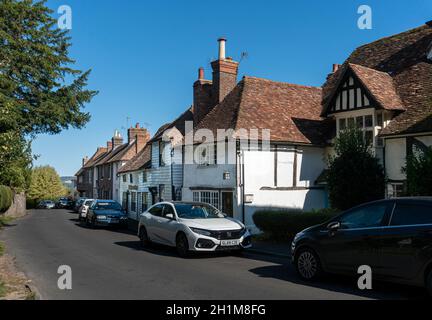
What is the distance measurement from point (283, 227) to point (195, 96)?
12.4m

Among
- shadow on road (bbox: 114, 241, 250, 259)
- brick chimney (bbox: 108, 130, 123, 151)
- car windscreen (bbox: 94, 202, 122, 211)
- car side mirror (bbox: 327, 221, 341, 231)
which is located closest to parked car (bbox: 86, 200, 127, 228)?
car windscreen (bbox: 94, 202, 122, 211)

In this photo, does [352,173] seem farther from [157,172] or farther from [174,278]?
[157,172]

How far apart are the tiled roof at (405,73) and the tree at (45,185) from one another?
6985 cm

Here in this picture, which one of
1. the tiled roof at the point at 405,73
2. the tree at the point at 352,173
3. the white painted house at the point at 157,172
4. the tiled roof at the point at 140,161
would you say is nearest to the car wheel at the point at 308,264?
the tree at the point at 352,173

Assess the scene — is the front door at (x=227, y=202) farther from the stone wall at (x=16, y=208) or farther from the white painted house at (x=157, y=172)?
the stone wall at (x=16, y=208)

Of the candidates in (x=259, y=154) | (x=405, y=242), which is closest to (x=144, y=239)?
(x=259, y=154)

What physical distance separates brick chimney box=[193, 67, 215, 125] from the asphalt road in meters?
12.0

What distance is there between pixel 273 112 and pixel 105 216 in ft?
36.2

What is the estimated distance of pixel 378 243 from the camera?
788cm

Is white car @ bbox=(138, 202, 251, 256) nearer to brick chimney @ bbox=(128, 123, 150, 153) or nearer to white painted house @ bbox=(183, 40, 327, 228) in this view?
white painted house @ bbox=(183, 40, 327, 228)

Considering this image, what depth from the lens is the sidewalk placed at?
13375 mm

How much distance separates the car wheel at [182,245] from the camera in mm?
12937

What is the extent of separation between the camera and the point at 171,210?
1429cm
